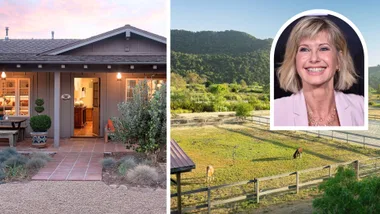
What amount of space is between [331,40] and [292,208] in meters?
→ 1.56

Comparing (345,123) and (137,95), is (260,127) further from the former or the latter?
(137,95)

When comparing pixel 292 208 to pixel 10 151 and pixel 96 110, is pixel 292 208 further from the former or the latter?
pixel 96 110

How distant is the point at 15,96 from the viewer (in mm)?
10258

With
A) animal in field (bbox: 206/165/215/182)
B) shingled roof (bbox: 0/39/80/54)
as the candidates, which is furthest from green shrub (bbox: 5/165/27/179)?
animal in field (bbox: 206/165/215/182)

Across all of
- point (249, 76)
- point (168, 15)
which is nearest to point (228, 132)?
point (249, 76)

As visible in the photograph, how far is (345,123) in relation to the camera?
155 inches

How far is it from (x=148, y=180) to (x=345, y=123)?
3890mm

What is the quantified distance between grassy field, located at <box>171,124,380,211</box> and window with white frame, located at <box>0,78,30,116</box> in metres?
7.23

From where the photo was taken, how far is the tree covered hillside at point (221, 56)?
3.99 metres

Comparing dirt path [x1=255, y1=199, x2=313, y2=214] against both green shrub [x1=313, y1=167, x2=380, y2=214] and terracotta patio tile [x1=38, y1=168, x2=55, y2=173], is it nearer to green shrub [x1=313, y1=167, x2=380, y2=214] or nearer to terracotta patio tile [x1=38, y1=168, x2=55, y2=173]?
green shrub [x1=313, y1=167, x2=380, y2=214]

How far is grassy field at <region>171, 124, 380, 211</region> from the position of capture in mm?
4016

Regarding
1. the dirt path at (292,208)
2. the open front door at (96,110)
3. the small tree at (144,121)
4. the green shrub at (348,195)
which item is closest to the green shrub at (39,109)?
the open front door at (96,110)

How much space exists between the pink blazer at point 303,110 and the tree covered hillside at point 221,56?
286 millimetres

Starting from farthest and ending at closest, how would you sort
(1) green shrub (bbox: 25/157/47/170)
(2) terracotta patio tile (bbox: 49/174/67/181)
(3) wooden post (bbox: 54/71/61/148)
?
(3) wooden post (bbox: 54/71/61/148), (1) green shrub (bbox: 25/157/47/170), (2) terracotta patio tile (bbox: 49/174/67/181)
